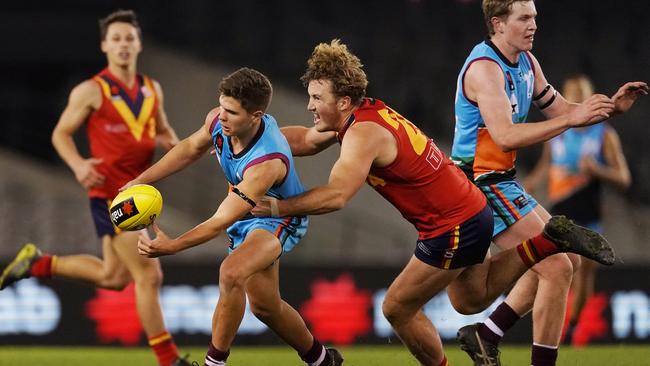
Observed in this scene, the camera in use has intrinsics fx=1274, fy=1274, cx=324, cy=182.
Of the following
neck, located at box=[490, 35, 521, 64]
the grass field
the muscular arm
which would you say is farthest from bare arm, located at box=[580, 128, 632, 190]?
the muscular arm

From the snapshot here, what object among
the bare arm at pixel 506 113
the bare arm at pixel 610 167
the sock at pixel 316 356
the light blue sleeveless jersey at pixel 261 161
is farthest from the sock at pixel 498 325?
the bare arm at pixel 610 167

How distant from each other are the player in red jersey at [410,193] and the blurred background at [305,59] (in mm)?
9095

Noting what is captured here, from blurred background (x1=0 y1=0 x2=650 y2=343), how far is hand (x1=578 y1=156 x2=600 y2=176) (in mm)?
5115

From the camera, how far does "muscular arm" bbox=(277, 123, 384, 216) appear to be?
6.50 metres

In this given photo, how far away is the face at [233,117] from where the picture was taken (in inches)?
271

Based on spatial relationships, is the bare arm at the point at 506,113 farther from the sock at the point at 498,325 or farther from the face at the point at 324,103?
the sock at the point at 498,325

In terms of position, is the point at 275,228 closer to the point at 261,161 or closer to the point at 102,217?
the point at 261,161

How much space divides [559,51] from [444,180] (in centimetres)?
1152

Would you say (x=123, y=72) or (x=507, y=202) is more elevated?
(x=123, y=72)

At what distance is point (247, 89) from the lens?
689cm

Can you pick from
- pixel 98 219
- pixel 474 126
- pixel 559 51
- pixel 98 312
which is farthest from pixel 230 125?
pixel 559 51

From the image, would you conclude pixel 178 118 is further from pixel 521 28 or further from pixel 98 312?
pixel 521 28

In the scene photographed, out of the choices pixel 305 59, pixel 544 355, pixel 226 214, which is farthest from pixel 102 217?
pixel 305 59

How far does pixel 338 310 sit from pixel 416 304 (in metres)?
5.37
